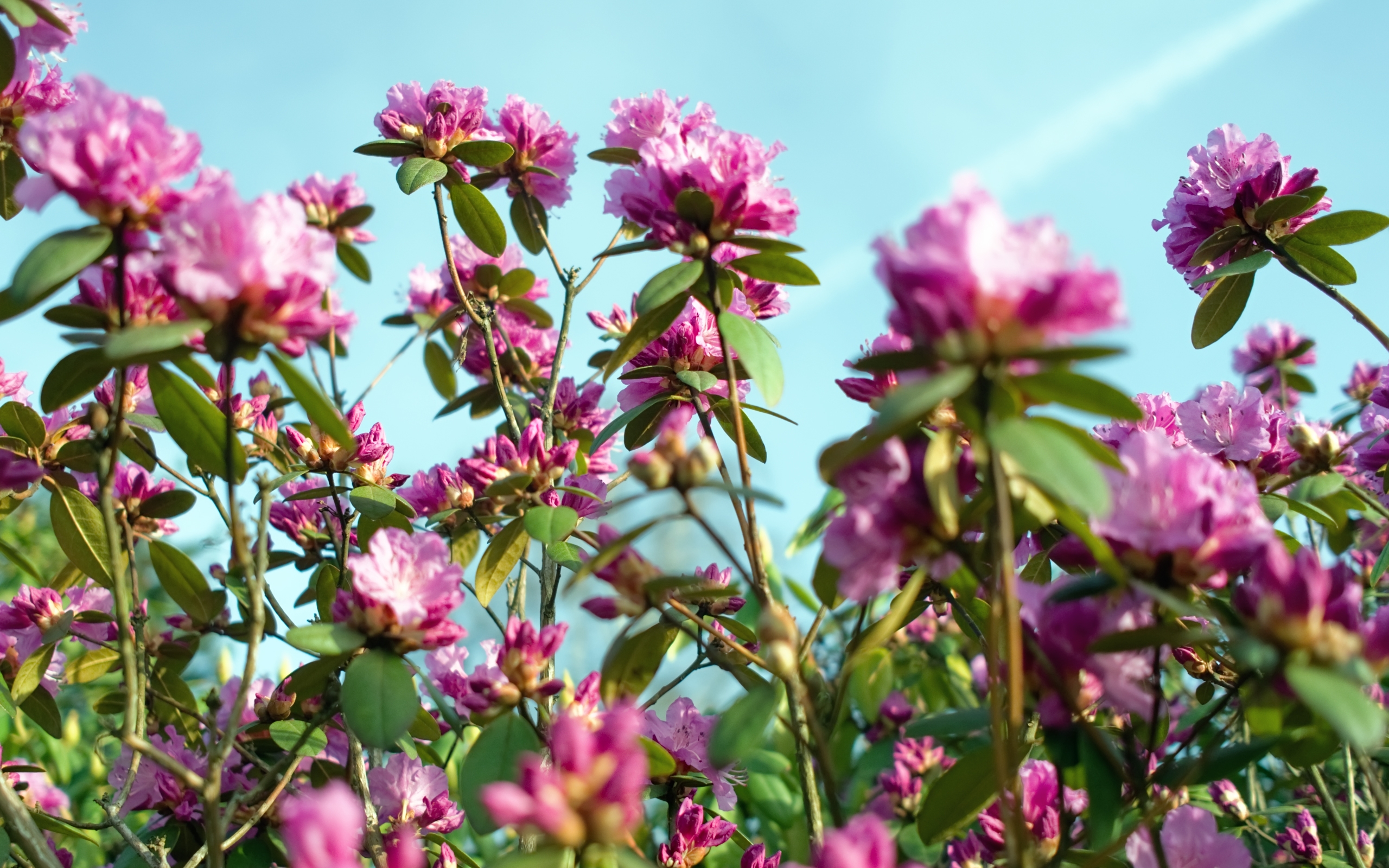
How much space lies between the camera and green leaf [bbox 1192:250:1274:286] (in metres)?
1.78

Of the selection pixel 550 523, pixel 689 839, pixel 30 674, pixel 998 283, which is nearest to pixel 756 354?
pixel 550 523

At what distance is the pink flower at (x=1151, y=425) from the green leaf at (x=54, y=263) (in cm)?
138

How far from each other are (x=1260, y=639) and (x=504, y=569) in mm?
1235

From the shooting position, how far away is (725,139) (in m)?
1.30

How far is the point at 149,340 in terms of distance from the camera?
0.96 m

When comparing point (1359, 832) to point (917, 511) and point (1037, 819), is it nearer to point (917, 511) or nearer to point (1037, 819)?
point (1037, 819)

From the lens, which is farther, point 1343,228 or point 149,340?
point 1343,228

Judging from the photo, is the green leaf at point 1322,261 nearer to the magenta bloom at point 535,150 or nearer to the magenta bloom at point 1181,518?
the magenta bloom at point 1181,518

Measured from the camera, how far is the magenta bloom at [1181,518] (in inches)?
37.9

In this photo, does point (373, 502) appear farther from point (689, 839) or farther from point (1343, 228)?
point (1343, 228)

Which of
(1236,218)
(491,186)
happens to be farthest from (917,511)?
(491,186)

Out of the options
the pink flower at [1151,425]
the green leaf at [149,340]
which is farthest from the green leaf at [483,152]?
the pink flower at [1151,425]

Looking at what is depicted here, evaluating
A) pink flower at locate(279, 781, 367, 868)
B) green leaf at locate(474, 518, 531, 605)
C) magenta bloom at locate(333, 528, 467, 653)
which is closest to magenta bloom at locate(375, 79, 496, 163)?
green leaf at locate(474, 518, 531, 605)

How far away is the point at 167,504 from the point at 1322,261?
2293mm
